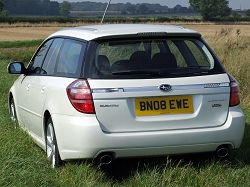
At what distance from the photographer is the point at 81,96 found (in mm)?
5809

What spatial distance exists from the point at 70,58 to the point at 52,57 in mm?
738

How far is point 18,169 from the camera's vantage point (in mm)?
5617

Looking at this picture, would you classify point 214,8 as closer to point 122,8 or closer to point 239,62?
point 122,8

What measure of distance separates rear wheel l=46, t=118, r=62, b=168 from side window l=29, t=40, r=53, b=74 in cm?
101

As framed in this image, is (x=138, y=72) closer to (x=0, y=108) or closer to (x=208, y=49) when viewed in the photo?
(x=208, y=49)

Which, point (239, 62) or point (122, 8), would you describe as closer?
point (239, 62)

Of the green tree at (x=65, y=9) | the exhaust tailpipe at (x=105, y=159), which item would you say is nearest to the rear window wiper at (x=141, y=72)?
the exhaust tailpipe at (x=105, y=159)

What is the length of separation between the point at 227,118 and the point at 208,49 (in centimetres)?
80

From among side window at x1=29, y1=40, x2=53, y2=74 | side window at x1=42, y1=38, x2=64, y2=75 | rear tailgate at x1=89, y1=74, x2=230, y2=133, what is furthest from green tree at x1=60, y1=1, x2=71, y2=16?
rear tailgate at x1=89, y1=74, x2=230, y2=133

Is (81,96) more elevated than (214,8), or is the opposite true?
(81,96)

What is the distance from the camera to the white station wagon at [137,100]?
578 cm

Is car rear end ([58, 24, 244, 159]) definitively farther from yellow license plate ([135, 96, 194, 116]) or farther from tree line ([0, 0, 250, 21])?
tree line ([0, 0, 250, 21])

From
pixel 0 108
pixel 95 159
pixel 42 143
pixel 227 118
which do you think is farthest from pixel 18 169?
pixel 0 108

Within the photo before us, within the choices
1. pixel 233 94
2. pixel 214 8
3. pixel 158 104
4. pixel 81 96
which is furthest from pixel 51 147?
pixel 214 8
